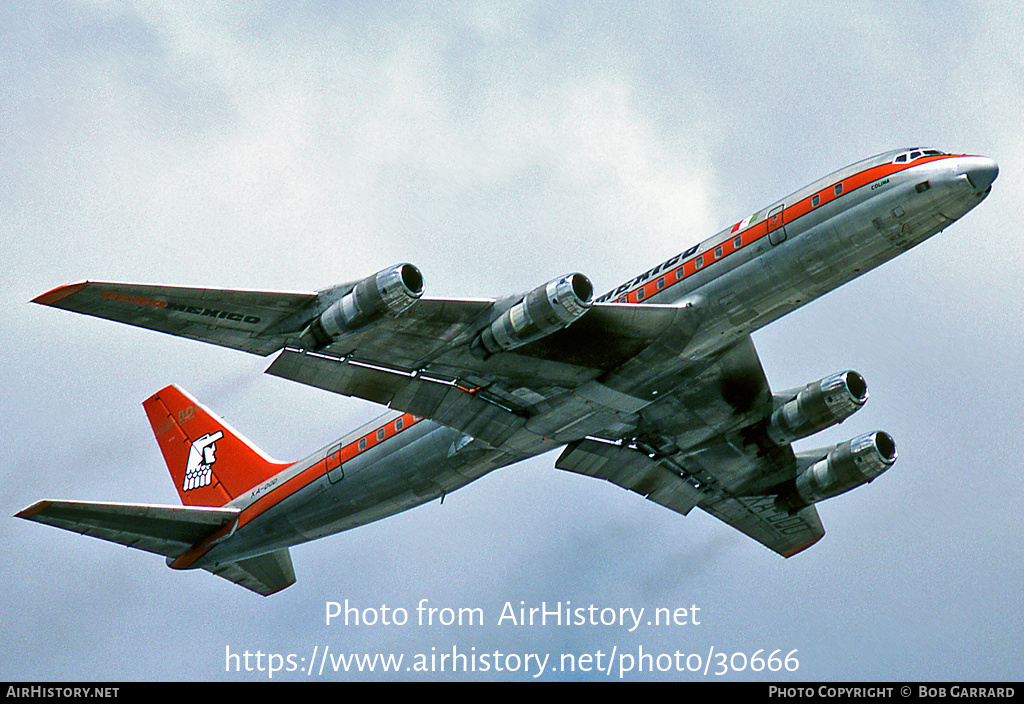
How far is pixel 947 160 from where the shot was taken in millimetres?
30453

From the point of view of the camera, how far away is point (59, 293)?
2664cm

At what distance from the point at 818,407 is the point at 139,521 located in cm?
2271

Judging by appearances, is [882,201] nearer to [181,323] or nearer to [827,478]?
[827,478]

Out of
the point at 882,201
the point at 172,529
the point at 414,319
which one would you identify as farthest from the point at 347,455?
the point at 882,201

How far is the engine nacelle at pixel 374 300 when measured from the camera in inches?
1119

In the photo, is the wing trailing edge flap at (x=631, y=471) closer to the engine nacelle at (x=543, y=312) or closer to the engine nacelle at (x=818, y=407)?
the engine nacelle at (x=818, y=407)

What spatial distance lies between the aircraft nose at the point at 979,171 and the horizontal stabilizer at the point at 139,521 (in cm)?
2624

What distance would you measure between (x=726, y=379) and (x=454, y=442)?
8990 millimetres

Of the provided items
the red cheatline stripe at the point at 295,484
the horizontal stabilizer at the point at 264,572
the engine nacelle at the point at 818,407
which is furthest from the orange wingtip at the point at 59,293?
the engine nacelle at the point at 818,407

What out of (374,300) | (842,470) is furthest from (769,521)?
(374,300)

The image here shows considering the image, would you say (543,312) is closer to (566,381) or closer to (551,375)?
(551,375)

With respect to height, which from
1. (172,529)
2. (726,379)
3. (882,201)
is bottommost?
(172,529)

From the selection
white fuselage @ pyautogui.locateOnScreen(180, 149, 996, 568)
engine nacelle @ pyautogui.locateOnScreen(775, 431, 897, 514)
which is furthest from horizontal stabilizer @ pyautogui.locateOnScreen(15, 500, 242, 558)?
engine nacelle @ pyautogui.locateOnScreen(775, 431, 897, 514)

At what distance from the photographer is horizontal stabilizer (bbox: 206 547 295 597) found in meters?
43.7
